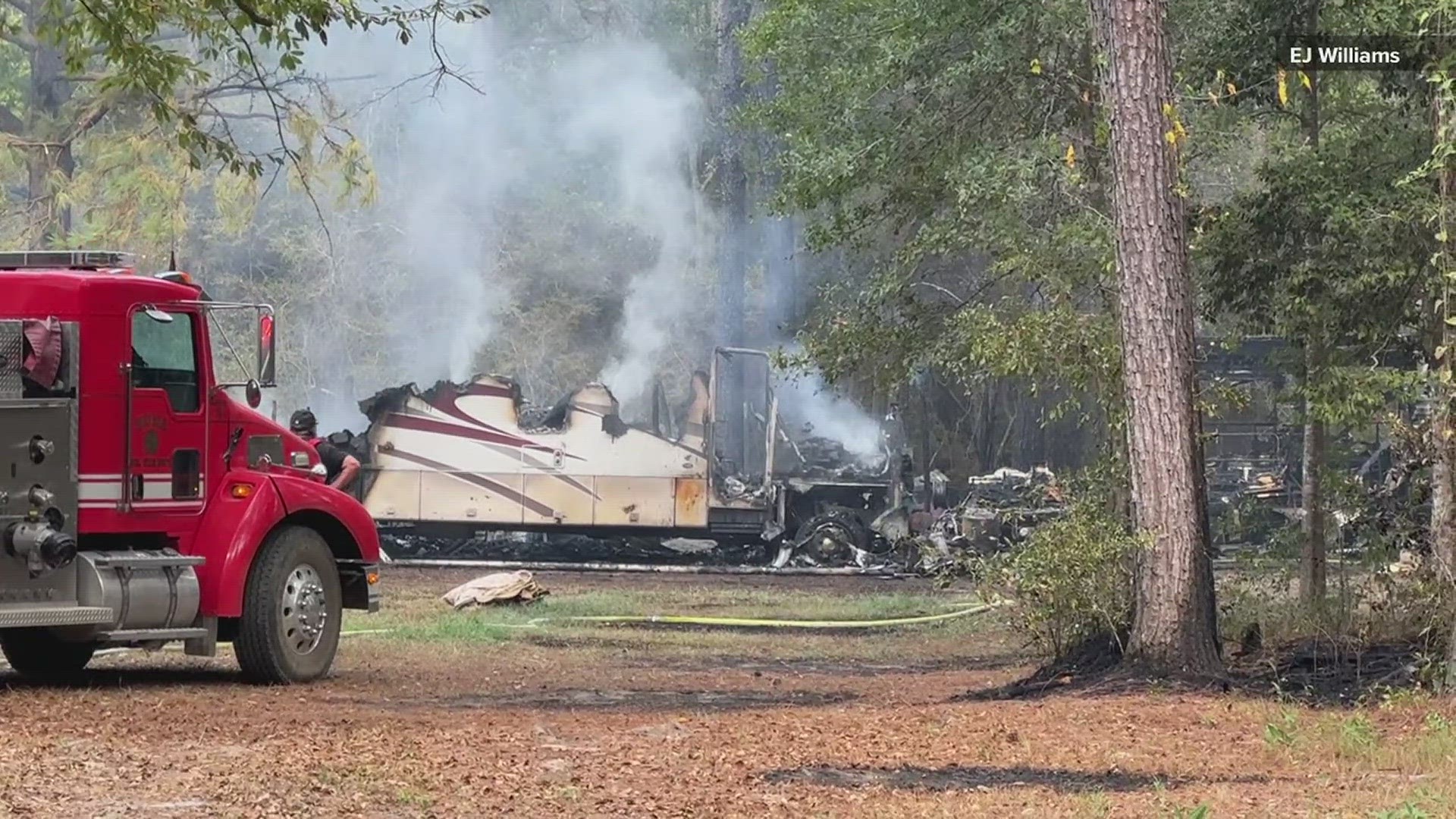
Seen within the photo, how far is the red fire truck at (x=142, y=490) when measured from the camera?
1159 centimetres

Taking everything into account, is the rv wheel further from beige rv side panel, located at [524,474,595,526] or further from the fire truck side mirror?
the fire truck side mirror

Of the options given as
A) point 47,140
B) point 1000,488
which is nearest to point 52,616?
point 47,140

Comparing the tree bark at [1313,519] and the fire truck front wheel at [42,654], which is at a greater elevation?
the tree bark at [1313,519]

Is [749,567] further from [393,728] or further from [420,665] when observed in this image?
[393,728]

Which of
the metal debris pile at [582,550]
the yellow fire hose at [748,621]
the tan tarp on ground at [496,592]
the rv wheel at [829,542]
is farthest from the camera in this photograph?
the metal debris pile at [582,550]

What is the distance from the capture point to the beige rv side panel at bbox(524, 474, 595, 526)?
1078 inches

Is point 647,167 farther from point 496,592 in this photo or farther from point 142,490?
point 142,490

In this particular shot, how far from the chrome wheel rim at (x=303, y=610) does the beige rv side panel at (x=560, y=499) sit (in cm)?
1402

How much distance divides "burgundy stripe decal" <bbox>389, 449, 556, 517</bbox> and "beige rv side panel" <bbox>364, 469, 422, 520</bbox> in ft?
0.68

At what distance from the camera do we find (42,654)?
43.1 feet

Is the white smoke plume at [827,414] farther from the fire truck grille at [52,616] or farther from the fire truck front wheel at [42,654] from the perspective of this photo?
the fire truck grille at [52,616]

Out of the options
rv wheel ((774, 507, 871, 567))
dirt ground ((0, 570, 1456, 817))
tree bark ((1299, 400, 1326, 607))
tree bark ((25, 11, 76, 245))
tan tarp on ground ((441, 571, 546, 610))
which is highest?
tree bark ((25, 11, 76, 245))

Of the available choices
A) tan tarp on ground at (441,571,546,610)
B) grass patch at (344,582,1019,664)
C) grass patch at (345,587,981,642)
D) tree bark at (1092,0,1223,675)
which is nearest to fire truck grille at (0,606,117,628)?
grass patch at (344,582,1019,664)

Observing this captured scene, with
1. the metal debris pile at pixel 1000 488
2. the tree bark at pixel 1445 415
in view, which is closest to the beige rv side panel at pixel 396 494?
the metal debris pile at pixel 1000 488
